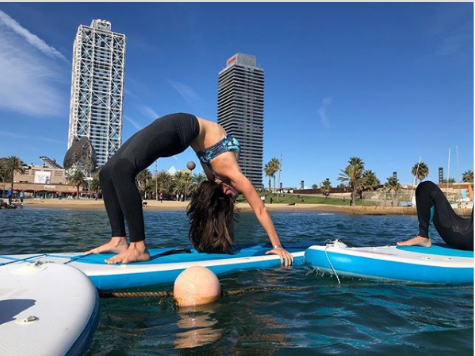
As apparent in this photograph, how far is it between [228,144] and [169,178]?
73.0 metres

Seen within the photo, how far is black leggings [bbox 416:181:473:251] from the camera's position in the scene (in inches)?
202

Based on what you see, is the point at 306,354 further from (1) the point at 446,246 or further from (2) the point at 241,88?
(2) the point at 241,88

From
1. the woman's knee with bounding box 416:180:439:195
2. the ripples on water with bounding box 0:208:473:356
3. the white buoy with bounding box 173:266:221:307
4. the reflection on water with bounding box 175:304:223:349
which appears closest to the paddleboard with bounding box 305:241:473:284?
the ripples on water with bounding box 0:208:473:356

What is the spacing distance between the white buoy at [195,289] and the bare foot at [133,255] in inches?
40.8

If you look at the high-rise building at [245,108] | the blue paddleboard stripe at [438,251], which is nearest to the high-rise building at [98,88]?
the high-rise building at [245,108]

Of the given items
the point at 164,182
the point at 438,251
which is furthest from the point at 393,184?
the point at 438,251

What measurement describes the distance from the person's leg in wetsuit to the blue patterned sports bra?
27cm

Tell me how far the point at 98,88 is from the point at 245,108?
67.7m

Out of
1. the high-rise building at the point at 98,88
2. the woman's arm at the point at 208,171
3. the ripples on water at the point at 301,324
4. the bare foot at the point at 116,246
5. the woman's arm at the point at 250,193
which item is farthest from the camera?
the high-rise building at the point at 98,88

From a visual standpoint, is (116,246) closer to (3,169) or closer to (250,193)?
(250,193)

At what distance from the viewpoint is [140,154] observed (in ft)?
13.5

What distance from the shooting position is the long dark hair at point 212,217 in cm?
496

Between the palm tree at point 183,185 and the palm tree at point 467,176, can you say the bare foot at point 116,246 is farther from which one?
the palm tree at point 467,176

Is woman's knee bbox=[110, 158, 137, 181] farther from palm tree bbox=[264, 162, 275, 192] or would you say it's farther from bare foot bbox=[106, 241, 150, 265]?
palm tree bbox=[264, 162, 275, 192]
